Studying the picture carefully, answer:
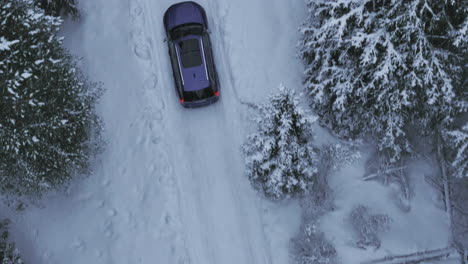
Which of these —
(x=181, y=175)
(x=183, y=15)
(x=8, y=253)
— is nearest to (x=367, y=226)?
(x=181, y=175)

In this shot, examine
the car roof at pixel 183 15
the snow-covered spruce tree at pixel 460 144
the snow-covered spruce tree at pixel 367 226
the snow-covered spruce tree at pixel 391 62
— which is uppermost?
the car roof at pixel 183 15

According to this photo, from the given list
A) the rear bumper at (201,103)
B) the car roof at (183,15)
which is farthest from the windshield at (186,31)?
the rear bumper at (201,103)

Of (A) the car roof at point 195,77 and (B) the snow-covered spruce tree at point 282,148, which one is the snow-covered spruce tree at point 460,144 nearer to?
(B) the snow-covered spruce tree at point 282,148

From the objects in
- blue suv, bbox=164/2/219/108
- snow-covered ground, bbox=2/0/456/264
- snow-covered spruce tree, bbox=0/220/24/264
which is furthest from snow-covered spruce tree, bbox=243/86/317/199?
snow-covered spruce tree, bbox=0/220/24/264

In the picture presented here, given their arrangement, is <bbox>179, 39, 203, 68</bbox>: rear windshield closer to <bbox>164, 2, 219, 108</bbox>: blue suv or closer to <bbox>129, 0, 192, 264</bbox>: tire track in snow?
<bbox>164, 2, 219, 108</bbox>: blue suv

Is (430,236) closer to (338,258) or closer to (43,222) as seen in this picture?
(338,258)
